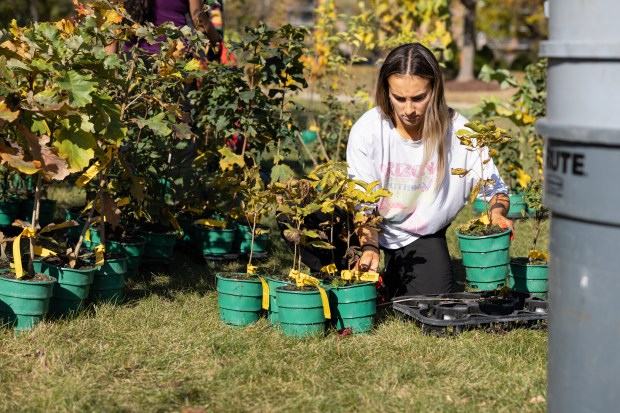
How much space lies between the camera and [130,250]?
4.43 metres

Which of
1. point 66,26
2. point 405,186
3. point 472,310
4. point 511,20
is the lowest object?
point 472,310

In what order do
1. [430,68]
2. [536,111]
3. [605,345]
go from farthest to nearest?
[536,111], [430,68], [605,345]

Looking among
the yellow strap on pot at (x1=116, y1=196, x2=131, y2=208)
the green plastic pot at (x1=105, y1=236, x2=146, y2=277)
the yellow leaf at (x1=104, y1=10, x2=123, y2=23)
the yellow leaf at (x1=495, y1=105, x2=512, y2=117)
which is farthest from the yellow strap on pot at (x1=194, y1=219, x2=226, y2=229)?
the yellow leaf at (x1=495, y1=105, x2=512, y2=117)

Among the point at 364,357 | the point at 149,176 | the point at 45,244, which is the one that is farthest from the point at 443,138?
the point at 45,244

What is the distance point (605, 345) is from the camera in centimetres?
226

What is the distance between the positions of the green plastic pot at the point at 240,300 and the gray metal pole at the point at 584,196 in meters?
1.66

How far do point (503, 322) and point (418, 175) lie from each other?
85cm

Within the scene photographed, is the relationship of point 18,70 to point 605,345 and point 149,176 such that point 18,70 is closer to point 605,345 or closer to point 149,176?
point 149,176

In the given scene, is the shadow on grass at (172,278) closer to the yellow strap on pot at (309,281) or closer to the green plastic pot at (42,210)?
the yellow strap on pot at (309,281)

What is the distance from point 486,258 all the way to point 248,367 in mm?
1531

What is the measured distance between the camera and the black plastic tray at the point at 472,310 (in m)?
3.71

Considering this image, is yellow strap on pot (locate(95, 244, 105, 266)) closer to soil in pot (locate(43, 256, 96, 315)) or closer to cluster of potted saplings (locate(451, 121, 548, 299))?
soil in pot (locate(43, 256, 96, 315))

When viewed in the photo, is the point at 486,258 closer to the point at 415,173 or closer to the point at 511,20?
the point at 415,173

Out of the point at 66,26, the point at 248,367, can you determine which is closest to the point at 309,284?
the point at 248,367
